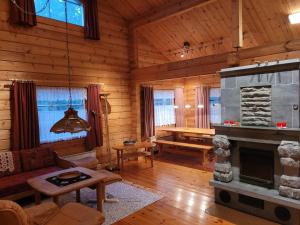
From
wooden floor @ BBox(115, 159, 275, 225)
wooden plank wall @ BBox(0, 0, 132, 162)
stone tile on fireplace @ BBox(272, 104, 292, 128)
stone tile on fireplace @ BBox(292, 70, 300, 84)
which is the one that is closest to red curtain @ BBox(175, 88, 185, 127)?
wooden plank wall @ BBox(0, 0, 132, 162)

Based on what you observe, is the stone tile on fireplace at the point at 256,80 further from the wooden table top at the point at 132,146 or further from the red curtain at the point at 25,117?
the red curtain at the point at 25,117

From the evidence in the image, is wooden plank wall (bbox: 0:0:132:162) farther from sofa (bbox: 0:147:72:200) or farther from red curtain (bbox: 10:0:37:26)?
sofa (bbox: 0:147:72:200)

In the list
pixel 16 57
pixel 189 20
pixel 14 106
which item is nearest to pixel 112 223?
pixel 14 106

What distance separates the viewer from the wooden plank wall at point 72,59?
14.0 ft

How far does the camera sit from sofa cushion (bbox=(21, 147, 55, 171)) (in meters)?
4.20

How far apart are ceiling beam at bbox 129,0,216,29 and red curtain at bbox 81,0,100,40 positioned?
1.09m

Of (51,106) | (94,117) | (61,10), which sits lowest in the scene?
(94,117)

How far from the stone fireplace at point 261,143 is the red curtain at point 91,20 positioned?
10.8 ft

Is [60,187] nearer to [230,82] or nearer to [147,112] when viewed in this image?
[230,82]

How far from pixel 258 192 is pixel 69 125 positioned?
266 cm

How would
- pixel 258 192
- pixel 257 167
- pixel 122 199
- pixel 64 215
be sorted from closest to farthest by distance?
1. pixel 64 215
2. pixel 258 192
3. pixel 257 167
4. pixel 122 199

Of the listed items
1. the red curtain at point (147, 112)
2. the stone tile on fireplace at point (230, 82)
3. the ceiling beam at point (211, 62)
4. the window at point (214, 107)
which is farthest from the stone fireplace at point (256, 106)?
the window at point (214, 107)

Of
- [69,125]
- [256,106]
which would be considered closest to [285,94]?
[256,106]

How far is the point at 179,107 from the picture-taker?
7.90 m
